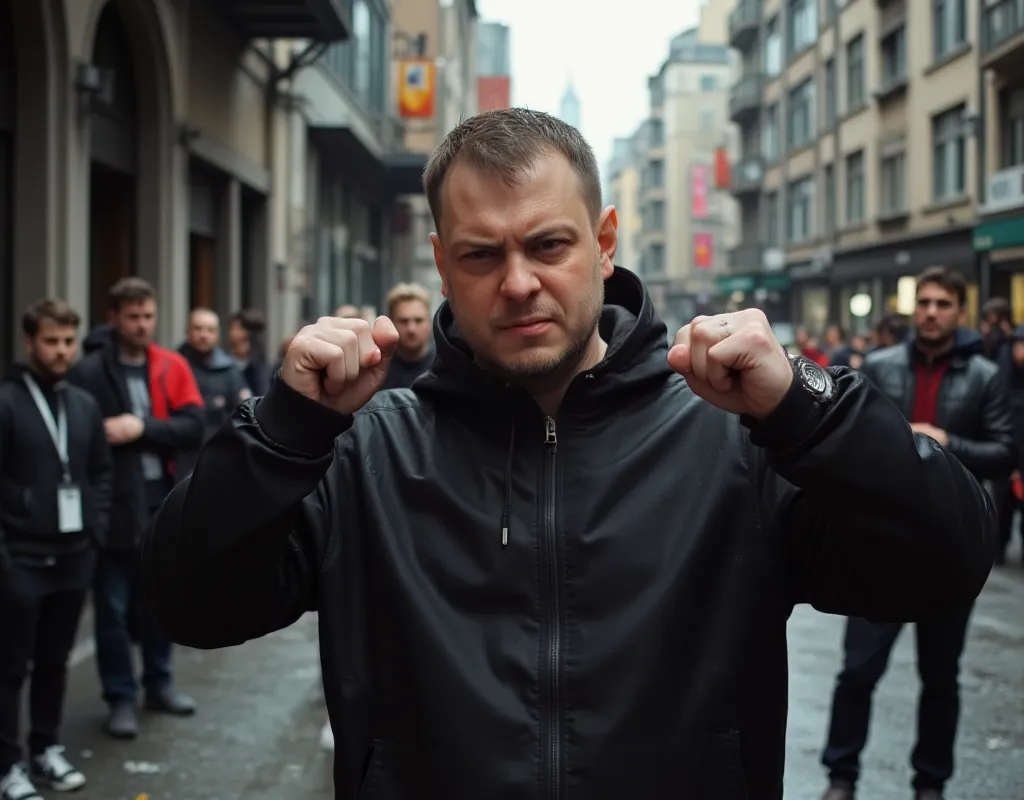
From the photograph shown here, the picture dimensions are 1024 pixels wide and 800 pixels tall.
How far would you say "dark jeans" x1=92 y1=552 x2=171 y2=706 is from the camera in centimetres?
645

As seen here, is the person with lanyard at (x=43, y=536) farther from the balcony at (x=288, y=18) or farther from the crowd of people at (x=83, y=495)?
the balcony at (x=288, y=18)

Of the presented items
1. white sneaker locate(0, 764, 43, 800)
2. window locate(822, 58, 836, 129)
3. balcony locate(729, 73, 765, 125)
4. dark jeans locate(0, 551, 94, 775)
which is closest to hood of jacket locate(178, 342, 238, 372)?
dark jeans locate(0, 551, 94, 775)

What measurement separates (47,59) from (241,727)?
5.45 m

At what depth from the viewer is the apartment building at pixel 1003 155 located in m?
21.2

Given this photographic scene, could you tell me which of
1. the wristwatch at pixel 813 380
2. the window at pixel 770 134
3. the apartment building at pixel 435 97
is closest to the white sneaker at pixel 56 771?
the wristwatch at pixel 813 380

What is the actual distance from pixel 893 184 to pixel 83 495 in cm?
2780

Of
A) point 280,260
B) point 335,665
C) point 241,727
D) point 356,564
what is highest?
point 280,260

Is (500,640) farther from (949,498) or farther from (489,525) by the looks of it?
(949,498)

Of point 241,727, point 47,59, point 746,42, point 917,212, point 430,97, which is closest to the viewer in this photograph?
point 241,727

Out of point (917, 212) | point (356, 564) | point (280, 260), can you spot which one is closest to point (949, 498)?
point (356, 564)

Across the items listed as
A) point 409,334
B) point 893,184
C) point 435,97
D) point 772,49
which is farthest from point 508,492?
point 772,49

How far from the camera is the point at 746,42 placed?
48000mm

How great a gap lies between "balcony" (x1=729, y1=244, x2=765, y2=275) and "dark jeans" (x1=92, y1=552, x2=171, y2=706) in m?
39.8

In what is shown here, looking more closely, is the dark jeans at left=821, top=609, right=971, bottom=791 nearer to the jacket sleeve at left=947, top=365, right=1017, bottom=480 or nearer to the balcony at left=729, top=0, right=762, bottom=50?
the jacket sleeve at left=947, top=365, right=1017, bottom=480
